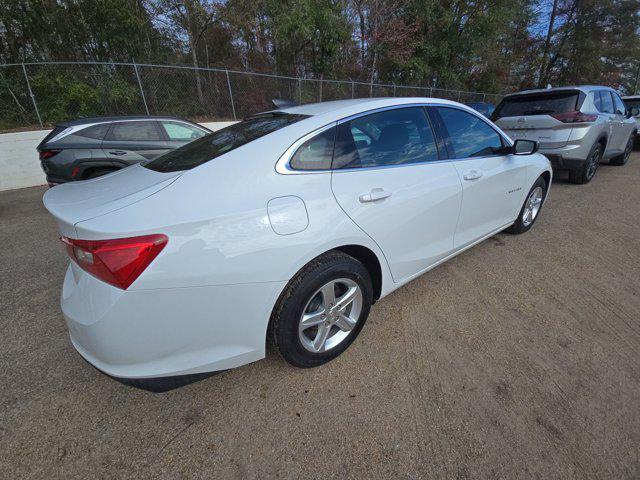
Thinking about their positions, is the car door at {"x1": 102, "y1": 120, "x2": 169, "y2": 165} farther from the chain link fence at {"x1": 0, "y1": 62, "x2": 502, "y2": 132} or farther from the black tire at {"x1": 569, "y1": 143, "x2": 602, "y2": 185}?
the black tire at {"x1": 569, "y1": 143, "x2": 602, "y2": 185}

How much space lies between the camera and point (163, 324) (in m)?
1.43

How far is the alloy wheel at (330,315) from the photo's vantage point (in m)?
1.91

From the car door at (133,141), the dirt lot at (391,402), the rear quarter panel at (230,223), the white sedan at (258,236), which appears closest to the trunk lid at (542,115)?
the dirt lot at (391,402)

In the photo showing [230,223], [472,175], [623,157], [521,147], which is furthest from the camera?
[623,157]

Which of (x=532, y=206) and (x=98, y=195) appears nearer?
(x=98, y=195)

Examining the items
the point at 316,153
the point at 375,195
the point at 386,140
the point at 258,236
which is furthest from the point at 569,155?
the point at 258,236

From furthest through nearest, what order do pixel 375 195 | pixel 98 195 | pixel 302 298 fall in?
pixel 375 195, pixel 302 298, pixel 98 195

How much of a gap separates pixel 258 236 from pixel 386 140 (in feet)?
4.00

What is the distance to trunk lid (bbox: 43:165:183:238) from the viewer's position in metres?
1.44

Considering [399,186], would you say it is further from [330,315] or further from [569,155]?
[569,155]

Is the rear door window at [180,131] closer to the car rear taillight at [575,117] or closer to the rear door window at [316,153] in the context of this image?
the rear door window at [316,153]

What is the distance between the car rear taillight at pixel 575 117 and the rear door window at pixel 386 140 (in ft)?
14.4

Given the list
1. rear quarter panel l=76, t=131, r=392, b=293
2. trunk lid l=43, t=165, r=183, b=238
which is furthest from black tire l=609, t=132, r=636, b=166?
trunk lid l=43, t=165, r=183, b=238

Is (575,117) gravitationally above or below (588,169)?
above
